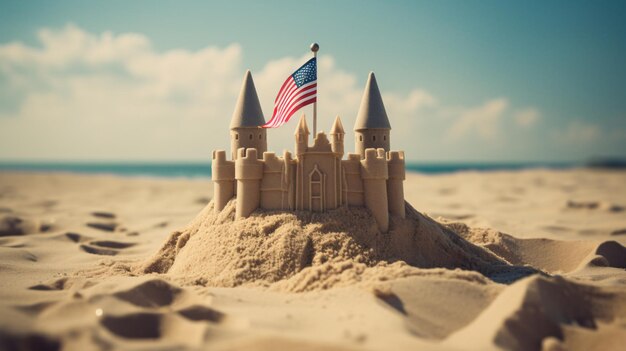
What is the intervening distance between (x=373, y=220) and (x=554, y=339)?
439 centimetres

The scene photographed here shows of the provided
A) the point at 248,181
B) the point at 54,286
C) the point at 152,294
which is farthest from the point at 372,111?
the point at 54,286

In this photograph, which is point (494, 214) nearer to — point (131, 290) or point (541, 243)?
point (541, 243)

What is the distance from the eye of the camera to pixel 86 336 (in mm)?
5855

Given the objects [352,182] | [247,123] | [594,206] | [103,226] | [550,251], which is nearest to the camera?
[352,182]

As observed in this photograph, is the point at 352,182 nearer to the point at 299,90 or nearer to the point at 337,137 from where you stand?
the point at 337,137

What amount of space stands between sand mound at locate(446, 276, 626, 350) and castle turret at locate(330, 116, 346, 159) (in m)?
4.43

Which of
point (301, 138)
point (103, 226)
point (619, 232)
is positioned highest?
point (301, 138)

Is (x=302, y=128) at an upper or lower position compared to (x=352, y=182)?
upper

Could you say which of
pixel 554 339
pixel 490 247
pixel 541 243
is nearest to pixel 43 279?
pixel 554 339

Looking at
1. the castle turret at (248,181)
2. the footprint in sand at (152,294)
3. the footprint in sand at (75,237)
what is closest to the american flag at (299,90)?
the castle turret at (248,181)

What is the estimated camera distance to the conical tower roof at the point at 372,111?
37.6ft

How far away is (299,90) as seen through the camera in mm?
10492

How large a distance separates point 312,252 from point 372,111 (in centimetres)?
406

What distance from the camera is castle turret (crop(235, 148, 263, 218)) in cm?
1022
